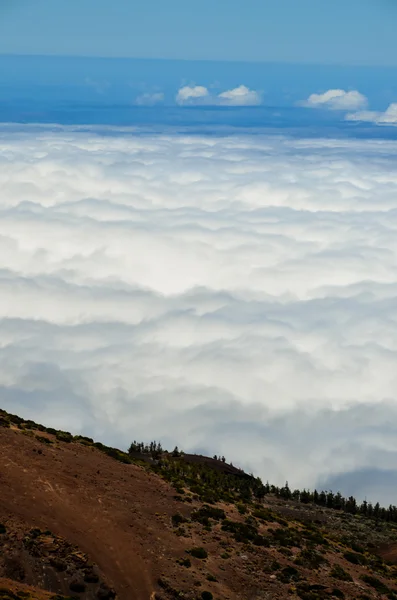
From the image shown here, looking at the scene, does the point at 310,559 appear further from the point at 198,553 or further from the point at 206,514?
the point at 198,553

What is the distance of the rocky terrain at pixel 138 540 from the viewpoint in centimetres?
3556

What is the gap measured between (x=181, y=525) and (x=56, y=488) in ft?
23.6

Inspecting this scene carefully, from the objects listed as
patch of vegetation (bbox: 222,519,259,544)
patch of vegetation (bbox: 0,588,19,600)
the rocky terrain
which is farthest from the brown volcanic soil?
patch of vegetation (bbox: 0,588,19,600)

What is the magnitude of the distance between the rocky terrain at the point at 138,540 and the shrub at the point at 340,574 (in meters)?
0.07

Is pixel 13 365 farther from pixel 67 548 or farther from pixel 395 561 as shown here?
pixel 67 548

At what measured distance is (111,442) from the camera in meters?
140

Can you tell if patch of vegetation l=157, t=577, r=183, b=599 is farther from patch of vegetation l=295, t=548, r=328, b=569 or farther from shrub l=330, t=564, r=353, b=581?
shrub l=330, t=564, r=353, b=581

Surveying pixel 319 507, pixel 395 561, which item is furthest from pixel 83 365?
pixel 395 561

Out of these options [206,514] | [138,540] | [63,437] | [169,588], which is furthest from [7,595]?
[63,437]

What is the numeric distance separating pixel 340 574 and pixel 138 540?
11645 mm

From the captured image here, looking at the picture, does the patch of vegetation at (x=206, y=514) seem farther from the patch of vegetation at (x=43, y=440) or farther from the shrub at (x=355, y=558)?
the patch of vegetation at (x=43, y=440)

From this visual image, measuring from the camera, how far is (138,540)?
131 feet

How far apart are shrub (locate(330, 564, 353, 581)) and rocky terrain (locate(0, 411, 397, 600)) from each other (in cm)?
7

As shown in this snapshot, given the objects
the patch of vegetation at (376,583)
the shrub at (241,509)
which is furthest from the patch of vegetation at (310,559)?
the shrub at (241,509)
